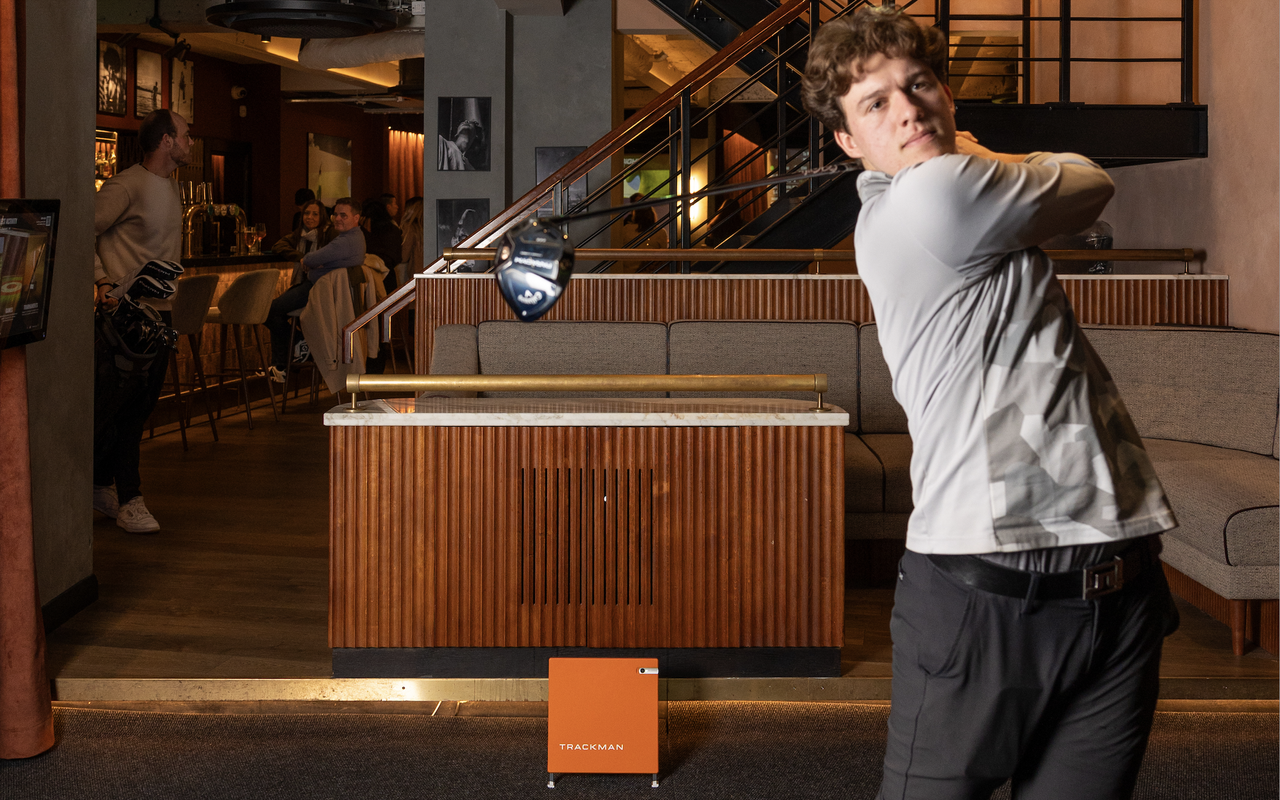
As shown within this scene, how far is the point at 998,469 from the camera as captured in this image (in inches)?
49.0

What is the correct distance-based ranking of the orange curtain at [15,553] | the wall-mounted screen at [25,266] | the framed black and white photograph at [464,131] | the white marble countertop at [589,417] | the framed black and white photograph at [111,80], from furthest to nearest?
the framed black and white photograph at [111,80] → the framed black and white photograph at [464,131] → the white marble countertop at [589,417] → the orange curtain at [15,553] → the wall-mounted screen at [25,266]

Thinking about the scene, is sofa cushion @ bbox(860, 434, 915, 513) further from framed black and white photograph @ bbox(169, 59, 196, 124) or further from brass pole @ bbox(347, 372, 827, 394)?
framed black and white photograph @ bbox(169, 59, 196, 124)

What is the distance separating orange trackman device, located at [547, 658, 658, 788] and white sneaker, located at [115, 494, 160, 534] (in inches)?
105

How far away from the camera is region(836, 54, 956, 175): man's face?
1299 mm

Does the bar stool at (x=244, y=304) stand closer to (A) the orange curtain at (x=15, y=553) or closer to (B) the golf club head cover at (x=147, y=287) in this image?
(B) the golf club head cover at (x=147, y=287)

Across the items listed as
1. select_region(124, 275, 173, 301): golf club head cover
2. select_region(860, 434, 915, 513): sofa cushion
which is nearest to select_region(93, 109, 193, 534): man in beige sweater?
select_region(124, 275, 173, 301): golf club head cover

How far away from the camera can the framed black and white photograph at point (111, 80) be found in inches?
404

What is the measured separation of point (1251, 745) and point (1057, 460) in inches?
76.4

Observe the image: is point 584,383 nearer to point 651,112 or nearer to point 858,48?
point 858,48

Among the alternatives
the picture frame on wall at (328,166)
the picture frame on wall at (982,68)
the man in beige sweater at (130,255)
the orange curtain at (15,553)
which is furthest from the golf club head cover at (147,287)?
the picture frame on wall at (328,166)

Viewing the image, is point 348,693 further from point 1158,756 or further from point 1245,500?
point 1245,500

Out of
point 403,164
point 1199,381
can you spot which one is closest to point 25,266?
point 1199,381

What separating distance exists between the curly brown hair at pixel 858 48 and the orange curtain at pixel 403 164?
49.5 ft

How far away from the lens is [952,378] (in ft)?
4.15
